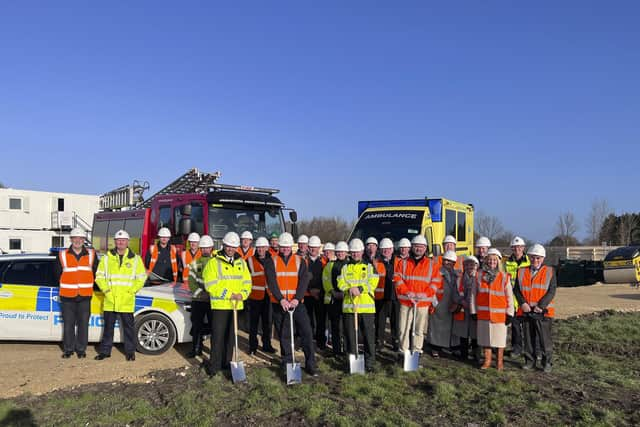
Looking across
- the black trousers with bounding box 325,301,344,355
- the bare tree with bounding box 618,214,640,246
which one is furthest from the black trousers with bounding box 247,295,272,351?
the bare tree with bounding box 618,214,640,246

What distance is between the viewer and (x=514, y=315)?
7.16 meters

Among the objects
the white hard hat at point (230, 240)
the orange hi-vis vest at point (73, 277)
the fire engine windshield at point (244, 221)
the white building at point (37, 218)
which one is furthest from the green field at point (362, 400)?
the white building at point (37, 218)

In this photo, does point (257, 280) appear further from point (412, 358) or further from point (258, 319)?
point (412, 358)

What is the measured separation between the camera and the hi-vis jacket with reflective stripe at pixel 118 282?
7.14 metres

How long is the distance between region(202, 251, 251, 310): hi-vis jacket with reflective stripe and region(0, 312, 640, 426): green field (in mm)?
924

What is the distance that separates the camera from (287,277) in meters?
6.58

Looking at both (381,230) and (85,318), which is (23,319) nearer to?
(85,318)

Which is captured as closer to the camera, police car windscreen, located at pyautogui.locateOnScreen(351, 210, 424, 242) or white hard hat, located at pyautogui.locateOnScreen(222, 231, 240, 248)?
white hard hat, located at pyautogui.locateOnScreen(222, 231, 240, 248)

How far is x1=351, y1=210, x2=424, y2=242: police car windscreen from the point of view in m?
11.1

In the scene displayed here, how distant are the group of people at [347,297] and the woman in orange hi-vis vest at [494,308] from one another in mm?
13

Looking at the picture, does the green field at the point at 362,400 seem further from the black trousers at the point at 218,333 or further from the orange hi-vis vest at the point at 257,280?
the orange hi-vis vest at the point at 257,280

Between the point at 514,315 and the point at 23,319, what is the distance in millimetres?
7142

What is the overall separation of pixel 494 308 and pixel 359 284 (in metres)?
1.89

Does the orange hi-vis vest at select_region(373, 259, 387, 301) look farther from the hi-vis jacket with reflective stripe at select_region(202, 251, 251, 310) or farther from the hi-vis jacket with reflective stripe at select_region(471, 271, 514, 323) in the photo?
the hi-vis jacket with reflective stripe at select_region(202, 251, 251, 310)
